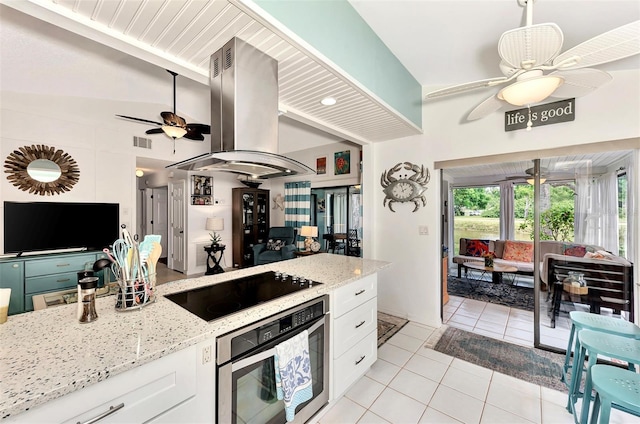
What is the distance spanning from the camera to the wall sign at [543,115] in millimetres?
2426

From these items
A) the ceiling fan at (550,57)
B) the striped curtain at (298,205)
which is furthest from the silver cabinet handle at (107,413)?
the striped curtain at (298,205)

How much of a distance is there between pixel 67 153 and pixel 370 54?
440 centimetres

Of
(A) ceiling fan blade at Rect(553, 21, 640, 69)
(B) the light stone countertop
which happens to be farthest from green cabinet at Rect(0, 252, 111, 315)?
(A) ceiling fan blade at Rect(553, 21, 640, 69)

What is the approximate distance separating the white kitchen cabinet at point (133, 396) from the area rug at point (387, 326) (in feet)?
7.24

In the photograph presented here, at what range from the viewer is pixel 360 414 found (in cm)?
184

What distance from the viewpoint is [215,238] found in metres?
5.73

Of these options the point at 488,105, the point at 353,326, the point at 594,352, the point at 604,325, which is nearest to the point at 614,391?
the point at 594,352

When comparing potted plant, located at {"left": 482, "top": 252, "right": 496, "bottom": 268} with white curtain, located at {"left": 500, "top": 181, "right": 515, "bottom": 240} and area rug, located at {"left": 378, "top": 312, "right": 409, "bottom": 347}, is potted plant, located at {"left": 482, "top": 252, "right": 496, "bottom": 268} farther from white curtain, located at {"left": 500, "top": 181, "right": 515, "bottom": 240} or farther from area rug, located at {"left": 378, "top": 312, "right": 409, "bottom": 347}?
area rug, located at {"left": 378, "top": 312, "right": 409, "bottom": 347}

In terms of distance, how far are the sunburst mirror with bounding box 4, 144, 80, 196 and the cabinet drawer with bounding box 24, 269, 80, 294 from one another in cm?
115

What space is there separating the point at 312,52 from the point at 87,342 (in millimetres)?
1798

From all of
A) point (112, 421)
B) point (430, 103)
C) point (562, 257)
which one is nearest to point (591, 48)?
point (430, 103)

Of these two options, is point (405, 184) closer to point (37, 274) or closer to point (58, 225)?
point (58, 225)

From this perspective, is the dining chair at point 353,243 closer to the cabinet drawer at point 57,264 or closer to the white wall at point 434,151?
the white wall at point 434,151

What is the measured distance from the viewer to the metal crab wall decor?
330cm
